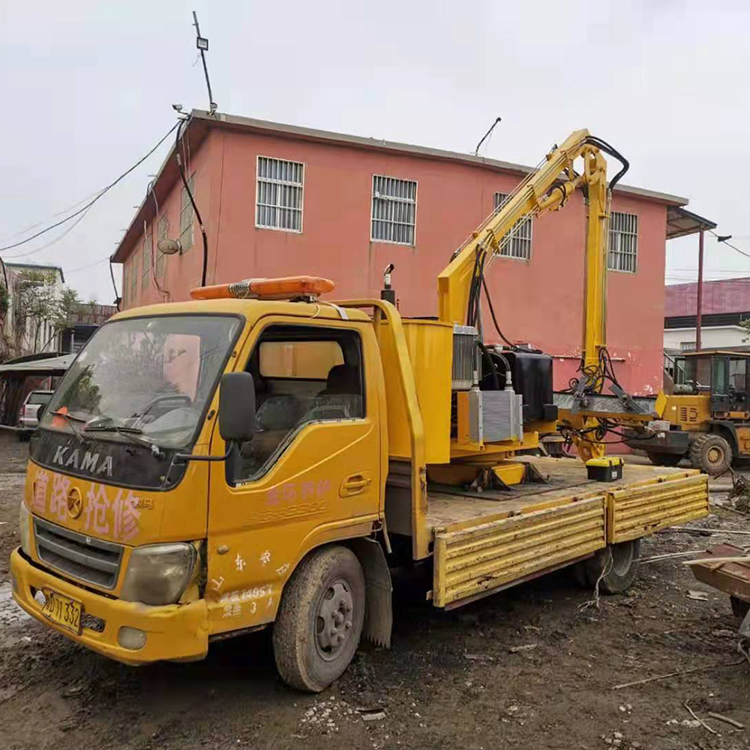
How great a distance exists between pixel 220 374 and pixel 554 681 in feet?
9.15

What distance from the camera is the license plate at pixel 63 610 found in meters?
3.47

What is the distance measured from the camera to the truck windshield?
3523mm

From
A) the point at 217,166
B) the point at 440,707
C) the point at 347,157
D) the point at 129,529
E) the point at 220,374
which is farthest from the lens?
the point at 347,157

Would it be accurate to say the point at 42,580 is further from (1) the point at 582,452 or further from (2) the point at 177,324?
(1) the point at 582,452

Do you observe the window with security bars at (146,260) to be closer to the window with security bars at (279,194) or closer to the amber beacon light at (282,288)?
the window with security bars at (279,194)

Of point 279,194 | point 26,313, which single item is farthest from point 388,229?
point 26,313

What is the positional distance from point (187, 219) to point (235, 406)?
11.4 m

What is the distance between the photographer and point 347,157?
13.5m

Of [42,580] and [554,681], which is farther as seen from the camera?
[554,681]

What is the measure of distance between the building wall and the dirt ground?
8492mm

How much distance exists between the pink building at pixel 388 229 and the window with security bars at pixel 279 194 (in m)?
0.02

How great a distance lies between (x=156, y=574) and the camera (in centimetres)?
326

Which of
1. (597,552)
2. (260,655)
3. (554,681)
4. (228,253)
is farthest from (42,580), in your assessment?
(228,253)

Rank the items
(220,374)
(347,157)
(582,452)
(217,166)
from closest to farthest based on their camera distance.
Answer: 1. (220,374)
2. (582,452)
3. (217,166)
4. (347,157)
